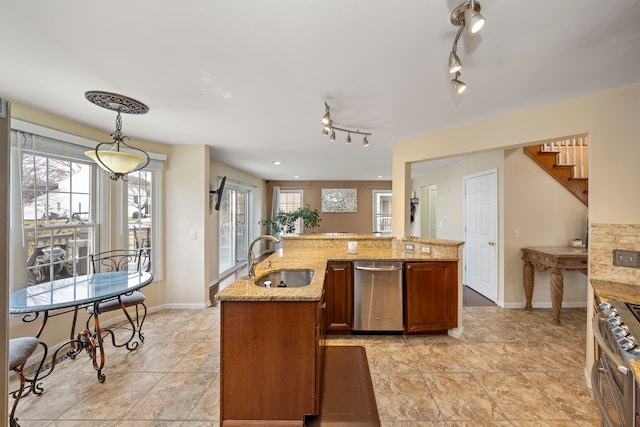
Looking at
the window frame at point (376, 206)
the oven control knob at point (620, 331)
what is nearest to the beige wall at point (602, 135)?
the oven control knob at point (620, 331)

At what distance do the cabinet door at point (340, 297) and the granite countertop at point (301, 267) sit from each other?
12cm

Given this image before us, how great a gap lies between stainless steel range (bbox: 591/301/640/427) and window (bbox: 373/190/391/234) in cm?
664

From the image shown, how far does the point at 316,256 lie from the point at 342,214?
16.8ft

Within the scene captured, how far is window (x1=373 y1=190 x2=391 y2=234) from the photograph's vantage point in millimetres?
8094

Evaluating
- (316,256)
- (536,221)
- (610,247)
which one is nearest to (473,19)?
(610,247)

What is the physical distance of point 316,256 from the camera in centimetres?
306

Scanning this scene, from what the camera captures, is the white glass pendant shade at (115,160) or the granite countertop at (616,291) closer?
the granite countertop at (616,291)

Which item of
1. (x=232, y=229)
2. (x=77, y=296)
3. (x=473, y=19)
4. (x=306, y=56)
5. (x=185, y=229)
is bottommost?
(x=77, y=296)

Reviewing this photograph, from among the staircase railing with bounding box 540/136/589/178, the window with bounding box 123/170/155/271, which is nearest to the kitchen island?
the window with bounding box 123/170/155/271

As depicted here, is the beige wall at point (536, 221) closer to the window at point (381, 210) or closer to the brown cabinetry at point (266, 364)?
the brown cabinetry at point (266, 364)

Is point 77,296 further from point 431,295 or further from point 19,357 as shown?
point 431,295

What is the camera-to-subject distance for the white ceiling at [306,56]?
1.22 m

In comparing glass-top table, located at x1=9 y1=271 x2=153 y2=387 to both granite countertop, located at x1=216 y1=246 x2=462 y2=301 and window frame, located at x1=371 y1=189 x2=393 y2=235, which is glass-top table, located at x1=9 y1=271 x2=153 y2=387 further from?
window frame, located at x1=371 y1=189 x2=393 y2=235

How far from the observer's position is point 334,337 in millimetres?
2891
